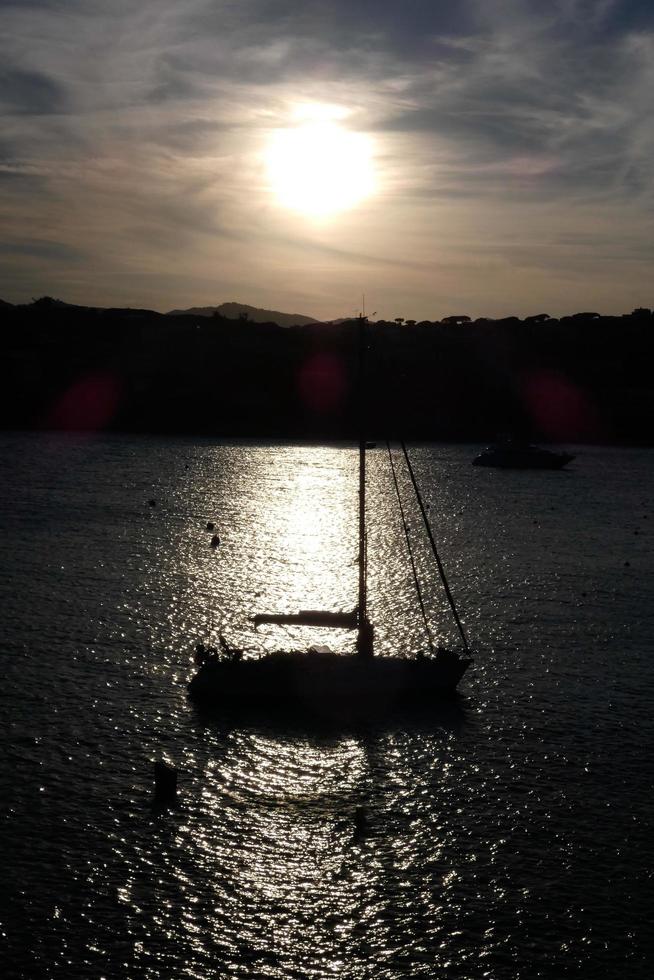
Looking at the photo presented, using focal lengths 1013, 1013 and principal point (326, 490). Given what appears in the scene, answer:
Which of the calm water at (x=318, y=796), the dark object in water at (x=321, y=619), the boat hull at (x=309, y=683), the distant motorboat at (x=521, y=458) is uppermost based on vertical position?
the distant motorboat at (x=521, y=458)

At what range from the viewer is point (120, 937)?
25.3 meters

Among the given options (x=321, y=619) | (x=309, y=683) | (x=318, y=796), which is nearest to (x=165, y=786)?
(x=318, y=796)

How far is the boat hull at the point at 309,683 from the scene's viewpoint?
4225 centimetres

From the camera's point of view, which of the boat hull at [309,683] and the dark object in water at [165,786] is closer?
the dark object in water at [165,786]

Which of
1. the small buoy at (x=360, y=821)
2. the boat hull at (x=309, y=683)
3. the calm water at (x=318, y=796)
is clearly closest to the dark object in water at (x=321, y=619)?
the boat hull at (x=309, y=683)

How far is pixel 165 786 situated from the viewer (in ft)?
108

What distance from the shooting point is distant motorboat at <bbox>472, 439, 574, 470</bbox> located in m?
186

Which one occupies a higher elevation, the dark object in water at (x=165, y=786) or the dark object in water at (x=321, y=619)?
the dark object in water at (x=321, y=619)

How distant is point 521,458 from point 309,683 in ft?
492

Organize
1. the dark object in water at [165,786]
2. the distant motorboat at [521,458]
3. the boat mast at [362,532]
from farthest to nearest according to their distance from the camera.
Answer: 1. the distant motorboat at [521,458]
2. the boat mast at [362,532]
3. the dark object in water at [165,786]

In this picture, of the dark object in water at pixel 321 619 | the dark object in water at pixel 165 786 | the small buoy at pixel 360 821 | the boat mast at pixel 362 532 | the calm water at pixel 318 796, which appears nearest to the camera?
the calm water at pixel 318 796

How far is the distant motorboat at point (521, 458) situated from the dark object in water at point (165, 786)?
15840 centimetres

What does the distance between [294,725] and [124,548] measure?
43648 millimetres

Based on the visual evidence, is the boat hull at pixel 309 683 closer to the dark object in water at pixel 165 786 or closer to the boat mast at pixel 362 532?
the boat mast at pixel 362 532
